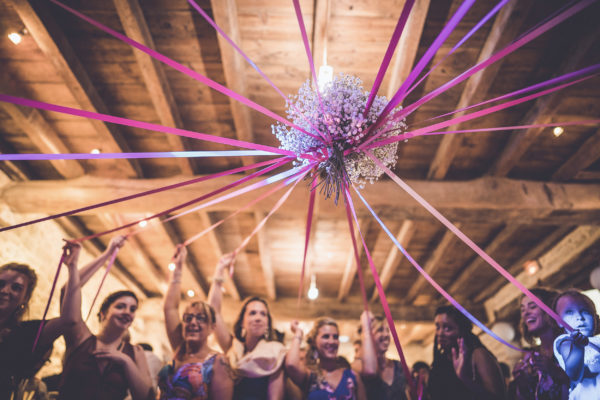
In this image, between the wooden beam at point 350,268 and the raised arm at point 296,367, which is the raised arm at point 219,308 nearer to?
the raised arm at point 296,367

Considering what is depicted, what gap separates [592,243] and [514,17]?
3.21 m

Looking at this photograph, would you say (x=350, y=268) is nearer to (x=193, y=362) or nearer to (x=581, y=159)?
(x=581, y=159)

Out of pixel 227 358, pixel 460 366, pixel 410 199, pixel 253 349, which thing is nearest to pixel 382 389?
pixel 460 366

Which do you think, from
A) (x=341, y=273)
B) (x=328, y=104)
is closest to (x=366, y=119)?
(x=328, y=104)

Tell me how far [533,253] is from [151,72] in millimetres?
5273

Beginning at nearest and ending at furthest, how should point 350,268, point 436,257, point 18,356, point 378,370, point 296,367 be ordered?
point 18,356 < point 296,367 < point 378,370 < point 436,257 < point 350,268

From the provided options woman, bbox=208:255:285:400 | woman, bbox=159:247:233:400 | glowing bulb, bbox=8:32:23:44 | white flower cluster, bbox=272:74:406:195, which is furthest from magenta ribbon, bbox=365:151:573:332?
glowing bulb, bbox=8:32:23:44

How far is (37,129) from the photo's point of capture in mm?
3281

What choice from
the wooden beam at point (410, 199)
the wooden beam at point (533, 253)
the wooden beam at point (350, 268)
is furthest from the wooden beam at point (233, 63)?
the wooden beam at point (533, 253)

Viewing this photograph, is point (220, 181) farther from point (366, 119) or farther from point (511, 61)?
point (511, 61)

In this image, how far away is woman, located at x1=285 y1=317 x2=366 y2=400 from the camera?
2336mm

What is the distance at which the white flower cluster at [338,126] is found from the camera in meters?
1.66

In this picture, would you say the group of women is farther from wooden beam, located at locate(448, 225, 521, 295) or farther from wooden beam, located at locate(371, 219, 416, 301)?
wooden beam, located at locate(448, 225, 521, 295)

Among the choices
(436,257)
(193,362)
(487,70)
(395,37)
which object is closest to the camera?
(395,37)
